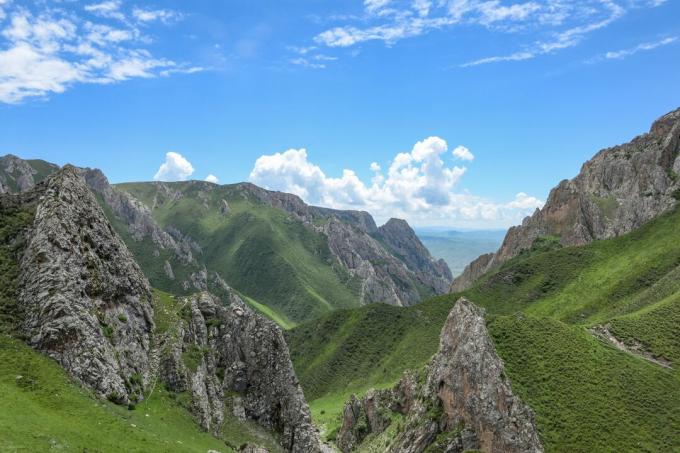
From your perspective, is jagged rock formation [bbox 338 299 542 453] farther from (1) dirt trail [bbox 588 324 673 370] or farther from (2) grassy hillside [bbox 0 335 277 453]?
(2) grassy hillside [bbox 0 335 277 453]

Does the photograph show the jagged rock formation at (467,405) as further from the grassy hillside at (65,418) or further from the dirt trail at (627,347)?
the grassy hillside at (65,418)

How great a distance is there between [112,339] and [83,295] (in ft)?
18.2

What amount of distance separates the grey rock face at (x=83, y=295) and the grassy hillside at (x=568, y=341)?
48.5 m

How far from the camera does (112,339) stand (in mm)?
50688

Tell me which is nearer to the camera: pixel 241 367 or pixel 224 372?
pixel 224 372

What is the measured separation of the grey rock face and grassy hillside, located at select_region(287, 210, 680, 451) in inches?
1909

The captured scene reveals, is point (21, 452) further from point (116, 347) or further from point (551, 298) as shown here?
point (551, 298)

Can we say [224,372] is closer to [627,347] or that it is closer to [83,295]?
[83,295]

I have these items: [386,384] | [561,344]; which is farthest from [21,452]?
[386,384]

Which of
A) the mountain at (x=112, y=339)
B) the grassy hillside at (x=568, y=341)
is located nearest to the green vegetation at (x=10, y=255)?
the mountain at (x=112, y=339)

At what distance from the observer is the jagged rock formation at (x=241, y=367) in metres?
59.8

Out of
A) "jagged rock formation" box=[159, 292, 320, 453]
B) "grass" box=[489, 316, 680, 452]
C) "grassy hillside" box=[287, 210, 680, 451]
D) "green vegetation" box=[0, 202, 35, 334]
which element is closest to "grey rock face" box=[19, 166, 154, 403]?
"green vegetation" box=[0, 202, 35, 334]

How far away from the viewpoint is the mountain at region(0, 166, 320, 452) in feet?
143

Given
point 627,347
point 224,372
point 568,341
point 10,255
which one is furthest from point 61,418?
point 627,347
